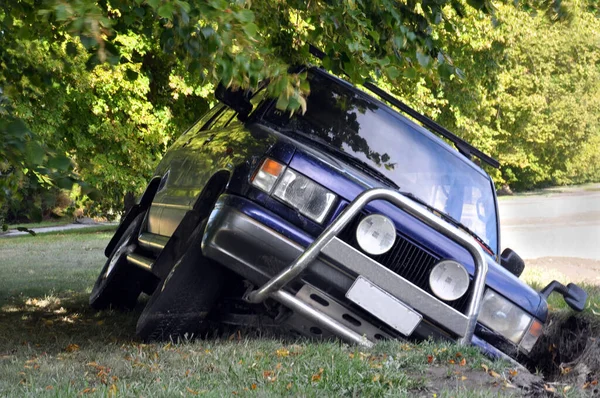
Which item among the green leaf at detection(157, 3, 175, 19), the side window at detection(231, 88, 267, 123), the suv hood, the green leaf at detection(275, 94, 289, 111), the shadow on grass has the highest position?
the green leaf at detection(157, 3, 175, 19)

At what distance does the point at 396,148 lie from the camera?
18.4 ft

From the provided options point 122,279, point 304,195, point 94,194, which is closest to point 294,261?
point 304,195

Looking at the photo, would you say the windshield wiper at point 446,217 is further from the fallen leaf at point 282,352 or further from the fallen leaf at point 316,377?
the fallen leaf at point 316,377

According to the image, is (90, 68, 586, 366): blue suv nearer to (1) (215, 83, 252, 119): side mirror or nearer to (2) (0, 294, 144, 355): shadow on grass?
(1) (215, 83, 252, 119): side mirror

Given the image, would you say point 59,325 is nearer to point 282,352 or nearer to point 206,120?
point 206,120

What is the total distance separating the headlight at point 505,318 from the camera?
16.7 ft

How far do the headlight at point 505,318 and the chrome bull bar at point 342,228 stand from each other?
26 centimetres

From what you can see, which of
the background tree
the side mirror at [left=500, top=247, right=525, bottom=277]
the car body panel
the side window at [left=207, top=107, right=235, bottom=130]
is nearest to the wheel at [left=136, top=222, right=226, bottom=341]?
the car body panel

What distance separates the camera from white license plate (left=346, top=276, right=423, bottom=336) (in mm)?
4652

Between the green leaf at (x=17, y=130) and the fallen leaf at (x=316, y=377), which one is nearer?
the green leaf at (x=17, y=130)

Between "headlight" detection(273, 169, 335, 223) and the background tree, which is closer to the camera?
the background tree

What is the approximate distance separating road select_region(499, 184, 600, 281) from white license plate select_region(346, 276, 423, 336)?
29.6 ft

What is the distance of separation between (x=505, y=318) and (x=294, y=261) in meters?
1.37

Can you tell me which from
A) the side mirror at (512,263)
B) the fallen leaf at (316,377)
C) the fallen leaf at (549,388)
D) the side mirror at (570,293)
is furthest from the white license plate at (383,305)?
the side mirror at (512,263)
